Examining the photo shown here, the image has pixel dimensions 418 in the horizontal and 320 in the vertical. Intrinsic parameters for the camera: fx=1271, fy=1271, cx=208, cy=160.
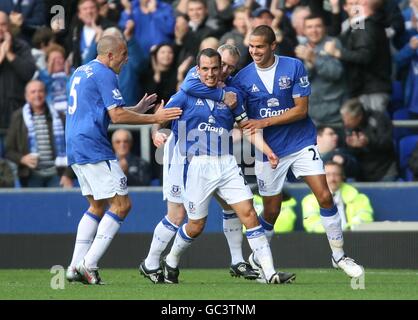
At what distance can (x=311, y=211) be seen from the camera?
48.5 feet

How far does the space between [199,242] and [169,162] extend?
264 cm

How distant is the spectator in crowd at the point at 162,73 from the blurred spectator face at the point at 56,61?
102 centimetres

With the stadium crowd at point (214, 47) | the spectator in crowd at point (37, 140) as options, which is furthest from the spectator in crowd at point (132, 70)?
the spectator in crowd at point (37, 140)

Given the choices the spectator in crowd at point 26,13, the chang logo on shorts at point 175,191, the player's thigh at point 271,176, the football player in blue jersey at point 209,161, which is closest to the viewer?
the football player in blue jersey at point 209,161

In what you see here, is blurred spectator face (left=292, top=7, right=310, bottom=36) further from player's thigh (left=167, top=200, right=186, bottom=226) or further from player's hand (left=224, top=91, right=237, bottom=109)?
player's hand (left=224, top=91, right=237, bottom=109)

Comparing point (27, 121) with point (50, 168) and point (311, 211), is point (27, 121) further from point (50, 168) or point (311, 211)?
point (311, 211)

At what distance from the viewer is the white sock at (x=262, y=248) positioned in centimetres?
1102

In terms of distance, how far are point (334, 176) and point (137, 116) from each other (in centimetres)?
413

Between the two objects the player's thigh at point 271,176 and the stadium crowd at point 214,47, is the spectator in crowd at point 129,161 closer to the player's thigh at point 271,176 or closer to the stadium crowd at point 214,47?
the stadium crowd at point 214,47

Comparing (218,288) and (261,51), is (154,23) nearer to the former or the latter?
(261,51)

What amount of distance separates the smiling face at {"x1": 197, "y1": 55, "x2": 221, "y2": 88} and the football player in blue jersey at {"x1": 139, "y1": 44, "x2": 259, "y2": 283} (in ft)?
0.21
